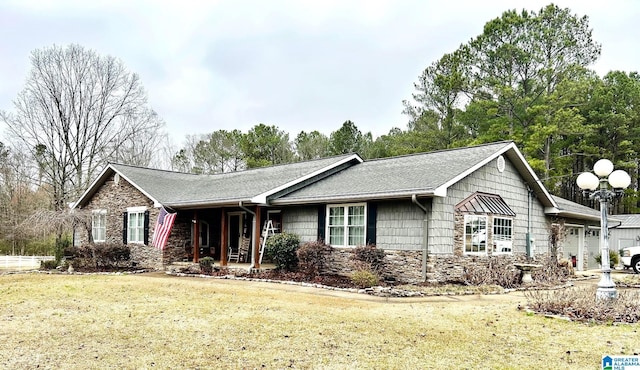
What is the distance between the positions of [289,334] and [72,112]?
24.6 metres

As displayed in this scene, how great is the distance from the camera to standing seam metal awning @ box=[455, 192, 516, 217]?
534 inches

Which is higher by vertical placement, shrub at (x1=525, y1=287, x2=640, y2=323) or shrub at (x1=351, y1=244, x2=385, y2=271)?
shrub at (x1=351, y1=244, x2=385, y2=271)

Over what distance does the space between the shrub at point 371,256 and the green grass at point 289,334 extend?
283cm

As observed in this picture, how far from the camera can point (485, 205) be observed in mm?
14180

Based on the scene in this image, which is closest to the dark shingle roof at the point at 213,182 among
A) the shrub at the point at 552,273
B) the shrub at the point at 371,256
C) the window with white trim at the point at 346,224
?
the window with white trim at the point at 346,224

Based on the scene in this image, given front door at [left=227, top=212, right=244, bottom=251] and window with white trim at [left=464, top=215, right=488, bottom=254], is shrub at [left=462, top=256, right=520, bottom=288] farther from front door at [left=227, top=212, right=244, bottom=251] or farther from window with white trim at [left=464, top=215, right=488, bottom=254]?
front door at [left=227, top=212, right=244, bottom=251]

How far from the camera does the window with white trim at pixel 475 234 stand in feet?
44.6

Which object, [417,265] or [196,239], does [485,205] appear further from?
[196,239]

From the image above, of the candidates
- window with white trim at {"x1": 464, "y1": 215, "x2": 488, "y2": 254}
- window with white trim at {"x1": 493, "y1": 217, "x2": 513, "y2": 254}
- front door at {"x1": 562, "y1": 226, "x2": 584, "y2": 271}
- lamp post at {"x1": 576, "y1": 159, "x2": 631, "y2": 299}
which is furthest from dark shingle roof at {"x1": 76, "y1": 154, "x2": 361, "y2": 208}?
front door at {"x1": 562, "y1": 226, "x2": 584, "y2": 271}

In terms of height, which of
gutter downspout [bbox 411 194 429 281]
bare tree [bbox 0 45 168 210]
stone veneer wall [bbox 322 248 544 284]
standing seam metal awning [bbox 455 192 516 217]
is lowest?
stone veneer wall [bbox 322 248 544 284]

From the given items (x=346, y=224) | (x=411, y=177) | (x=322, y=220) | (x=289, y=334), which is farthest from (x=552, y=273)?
(x=289, y=334)

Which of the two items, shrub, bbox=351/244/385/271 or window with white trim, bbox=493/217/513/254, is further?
window with white trim, bbox=493/217/513/254

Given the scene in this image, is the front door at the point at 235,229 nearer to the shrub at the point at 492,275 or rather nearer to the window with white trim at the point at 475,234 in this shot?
the window with white trim at the point at 475,234

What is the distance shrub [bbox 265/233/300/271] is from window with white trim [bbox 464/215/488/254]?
4.73m
